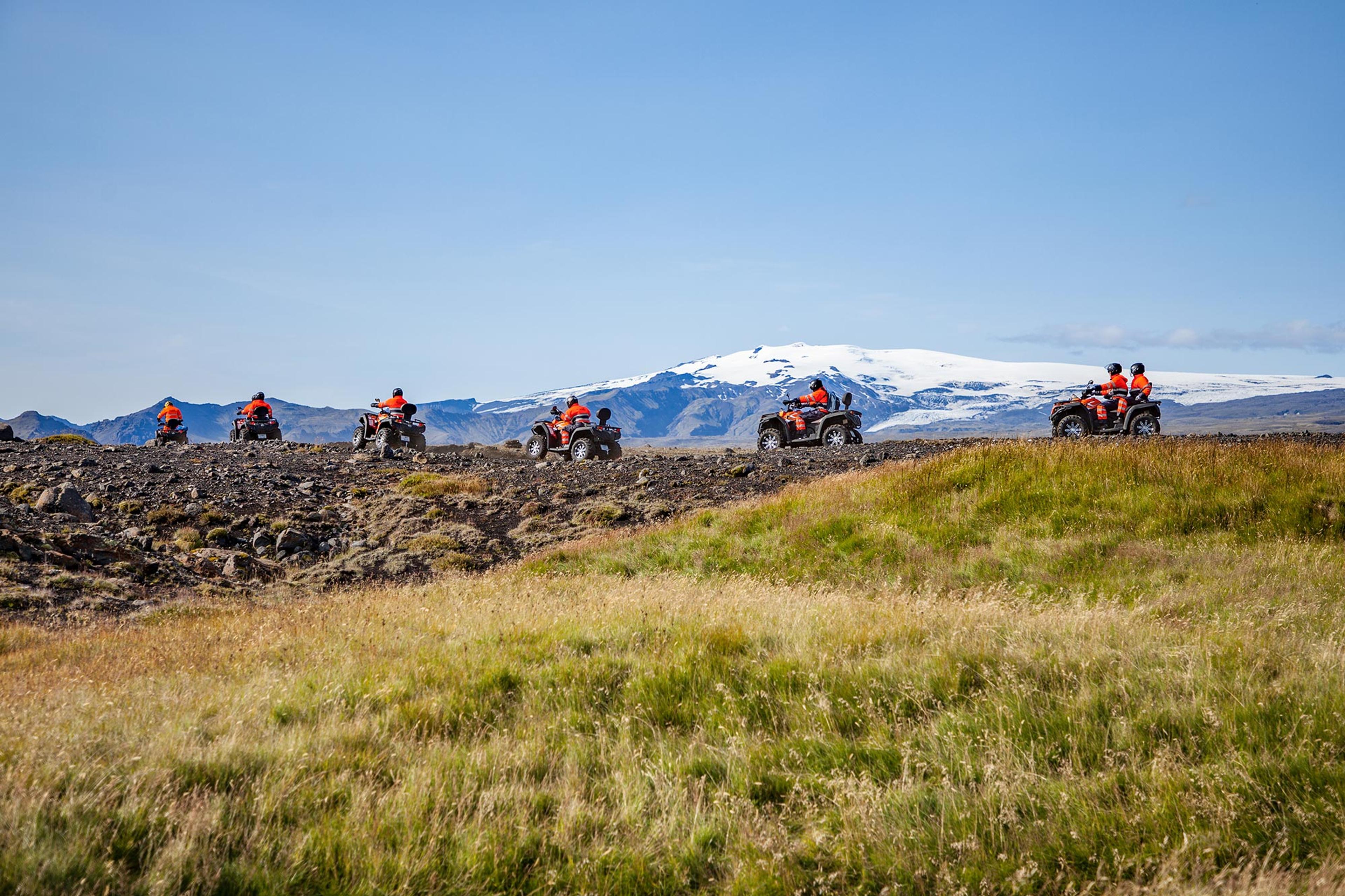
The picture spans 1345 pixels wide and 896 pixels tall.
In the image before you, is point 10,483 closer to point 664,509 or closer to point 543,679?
point 664,509

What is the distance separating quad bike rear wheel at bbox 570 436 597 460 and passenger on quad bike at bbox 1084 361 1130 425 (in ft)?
52.9

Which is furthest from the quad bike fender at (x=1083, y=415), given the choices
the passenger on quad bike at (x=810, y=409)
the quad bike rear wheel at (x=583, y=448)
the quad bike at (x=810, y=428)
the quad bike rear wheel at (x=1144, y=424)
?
the quad bike rear wheel at (x=583, y=448)

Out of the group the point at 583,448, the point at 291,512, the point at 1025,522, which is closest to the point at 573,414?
the point at 583,448

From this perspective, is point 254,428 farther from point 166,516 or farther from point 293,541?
point 293,541

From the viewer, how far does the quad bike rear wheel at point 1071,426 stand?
2286 centimetres

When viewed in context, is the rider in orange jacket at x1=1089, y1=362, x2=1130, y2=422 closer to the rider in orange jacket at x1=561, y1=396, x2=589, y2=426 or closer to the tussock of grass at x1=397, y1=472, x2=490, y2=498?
the rider in orange jacket at x1=561, y1=396, x2=589, y2=426

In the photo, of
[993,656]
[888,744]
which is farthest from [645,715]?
[993,656]

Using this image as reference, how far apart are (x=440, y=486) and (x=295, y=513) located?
3595 millimetres

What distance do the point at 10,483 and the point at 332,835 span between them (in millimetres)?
18489

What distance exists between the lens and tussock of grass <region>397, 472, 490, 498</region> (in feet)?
61.9

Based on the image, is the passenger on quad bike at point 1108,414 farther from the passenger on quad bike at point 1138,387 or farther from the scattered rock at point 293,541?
the scattered rock at point 293,541

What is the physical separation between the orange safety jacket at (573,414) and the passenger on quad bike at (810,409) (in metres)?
7.63

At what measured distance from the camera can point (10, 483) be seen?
1630 centimetres

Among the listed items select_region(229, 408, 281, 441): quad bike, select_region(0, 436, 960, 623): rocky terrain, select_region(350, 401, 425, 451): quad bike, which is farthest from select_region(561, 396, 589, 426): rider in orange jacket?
select_region(229, 408, 281, 441): quad bike
